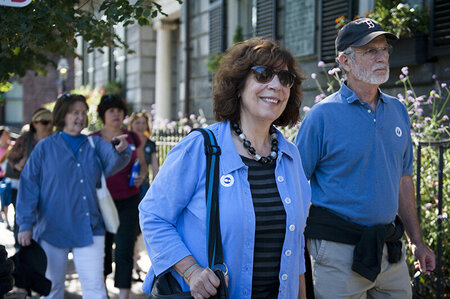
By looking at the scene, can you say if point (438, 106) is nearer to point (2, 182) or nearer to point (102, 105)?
point (102, 105)

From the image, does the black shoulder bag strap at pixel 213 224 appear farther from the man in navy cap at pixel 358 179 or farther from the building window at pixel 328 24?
the building window at pixel 328 24

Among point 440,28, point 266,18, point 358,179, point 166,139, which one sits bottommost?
point 166,139

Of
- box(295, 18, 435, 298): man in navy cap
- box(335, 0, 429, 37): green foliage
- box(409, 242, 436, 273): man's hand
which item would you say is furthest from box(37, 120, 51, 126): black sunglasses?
box(409, 242, 436, 273): man's hand

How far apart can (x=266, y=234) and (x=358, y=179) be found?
99 cm

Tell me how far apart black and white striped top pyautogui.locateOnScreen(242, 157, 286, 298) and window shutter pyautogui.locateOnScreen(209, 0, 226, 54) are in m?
10.5

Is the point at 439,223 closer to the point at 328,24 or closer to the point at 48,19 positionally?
the point at 48,19

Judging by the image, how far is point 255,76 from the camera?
Answer: 279cm

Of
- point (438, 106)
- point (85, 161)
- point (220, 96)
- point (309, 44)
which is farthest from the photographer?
point (309, 44)

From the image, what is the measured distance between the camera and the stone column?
17.4 metres

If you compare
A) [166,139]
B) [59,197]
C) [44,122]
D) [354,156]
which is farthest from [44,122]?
[354,156]

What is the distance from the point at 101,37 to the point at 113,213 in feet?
5.52

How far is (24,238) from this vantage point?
4953 mm

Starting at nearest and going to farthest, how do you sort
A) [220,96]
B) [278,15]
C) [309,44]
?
[220,96] < [309,44] < [278,15]

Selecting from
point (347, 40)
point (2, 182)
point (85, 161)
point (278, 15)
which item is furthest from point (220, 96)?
point (278, 15)
